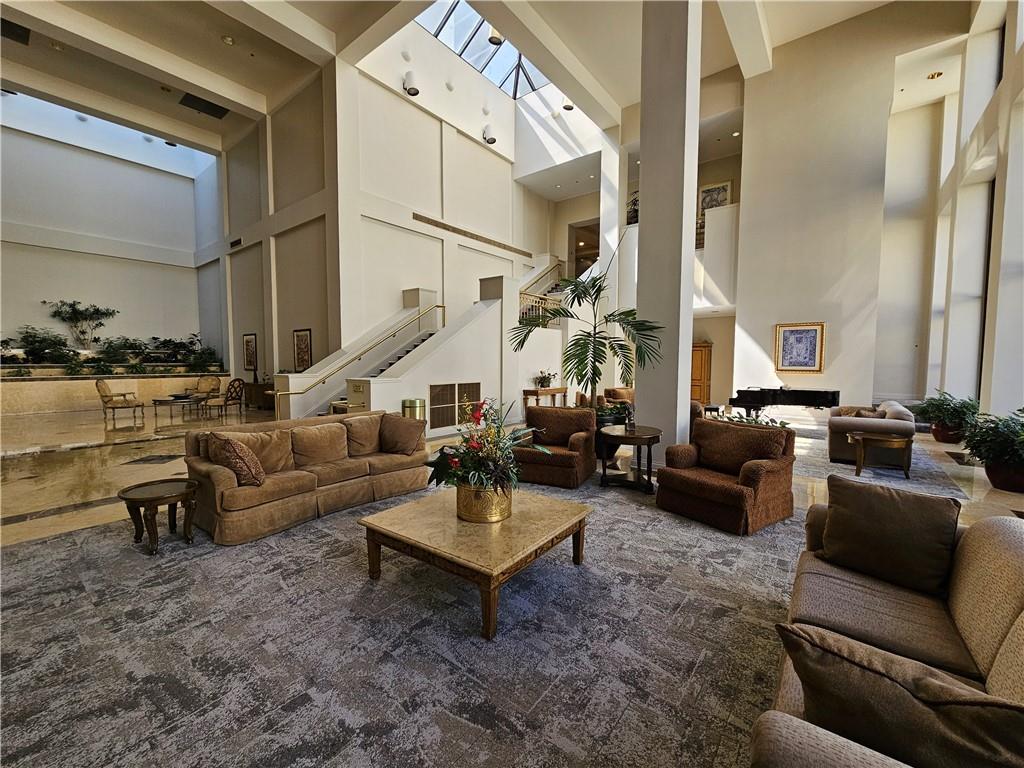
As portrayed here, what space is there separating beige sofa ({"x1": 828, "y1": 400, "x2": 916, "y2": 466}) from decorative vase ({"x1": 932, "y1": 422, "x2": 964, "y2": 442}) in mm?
2053

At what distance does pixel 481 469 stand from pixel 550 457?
87.0 inches

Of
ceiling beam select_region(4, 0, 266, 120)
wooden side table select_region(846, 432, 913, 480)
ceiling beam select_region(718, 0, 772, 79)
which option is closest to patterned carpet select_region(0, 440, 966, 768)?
wooden side table select_region(846, 432, 913, 480)

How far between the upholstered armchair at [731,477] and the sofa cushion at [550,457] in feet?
3.19

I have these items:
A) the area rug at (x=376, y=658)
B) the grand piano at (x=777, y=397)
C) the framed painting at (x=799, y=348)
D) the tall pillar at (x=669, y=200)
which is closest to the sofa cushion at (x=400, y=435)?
the area rug at (x=376, y=658)

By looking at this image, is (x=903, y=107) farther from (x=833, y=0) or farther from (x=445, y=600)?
(x=445, y=600)

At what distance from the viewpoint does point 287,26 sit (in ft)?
24.4

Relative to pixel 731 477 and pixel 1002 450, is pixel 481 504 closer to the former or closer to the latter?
pixel 731 477

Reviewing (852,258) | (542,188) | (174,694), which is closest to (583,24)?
(542,188)

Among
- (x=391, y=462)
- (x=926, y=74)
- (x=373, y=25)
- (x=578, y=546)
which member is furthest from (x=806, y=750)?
(x=926, y=74)

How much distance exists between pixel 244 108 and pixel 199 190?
5.42m

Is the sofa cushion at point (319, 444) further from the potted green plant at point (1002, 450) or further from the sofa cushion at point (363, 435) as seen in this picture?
the potted green plant at point (1002, 450)

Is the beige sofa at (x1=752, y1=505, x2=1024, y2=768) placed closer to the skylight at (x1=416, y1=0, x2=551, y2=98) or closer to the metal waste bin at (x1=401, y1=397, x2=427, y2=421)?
the metal waste bin at (x1=401, y1=397, x2=427, y2=421)

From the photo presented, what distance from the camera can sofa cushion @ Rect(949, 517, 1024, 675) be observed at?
51.9 inches

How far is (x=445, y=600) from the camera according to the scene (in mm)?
2496
